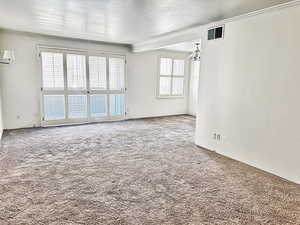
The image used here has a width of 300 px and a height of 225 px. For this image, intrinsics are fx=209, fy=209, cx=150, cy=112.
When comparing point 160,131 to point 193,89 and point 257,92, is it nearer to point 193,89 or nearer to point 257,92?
point 257,92

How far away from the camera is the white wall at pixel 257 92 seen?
9.33ft

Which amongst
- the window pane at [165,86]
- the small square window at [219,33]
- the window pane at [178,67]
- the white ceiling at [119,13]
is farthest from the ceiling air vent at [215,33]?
the window pane at [178,67]

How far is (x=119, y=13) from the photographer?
3387 millimetres

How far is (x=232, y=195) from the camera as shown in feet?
8.32

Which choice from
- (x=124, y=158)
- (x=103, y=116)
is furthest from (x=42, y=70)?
(x=124, y=158)

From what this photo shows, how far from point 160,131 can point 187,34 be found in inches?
99.7

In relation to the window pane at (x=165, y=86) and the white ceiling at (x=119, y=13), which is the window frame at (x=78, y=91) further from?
the window pane at (x=165, y=86)

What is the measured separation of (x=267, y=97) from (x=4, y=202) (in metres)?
3.66

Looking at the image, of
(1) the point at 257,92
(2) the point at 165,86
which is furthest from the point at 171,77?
(1) the point at 257,92

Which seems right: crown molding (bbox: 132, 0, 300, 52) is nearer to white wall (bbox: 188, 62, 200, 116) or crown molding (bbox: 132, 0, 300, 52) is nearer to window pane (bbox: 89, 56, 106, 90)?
window pane (bbox: 89, 56, 106, 90)

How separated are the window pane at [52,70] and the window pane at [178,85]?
13.4ft

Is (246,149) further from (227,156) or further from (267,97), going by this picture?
(267,97)

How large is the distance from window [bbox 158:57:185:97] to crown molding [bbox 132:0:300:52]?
1515mm

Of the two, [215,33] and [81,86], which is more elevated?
[215,33]
